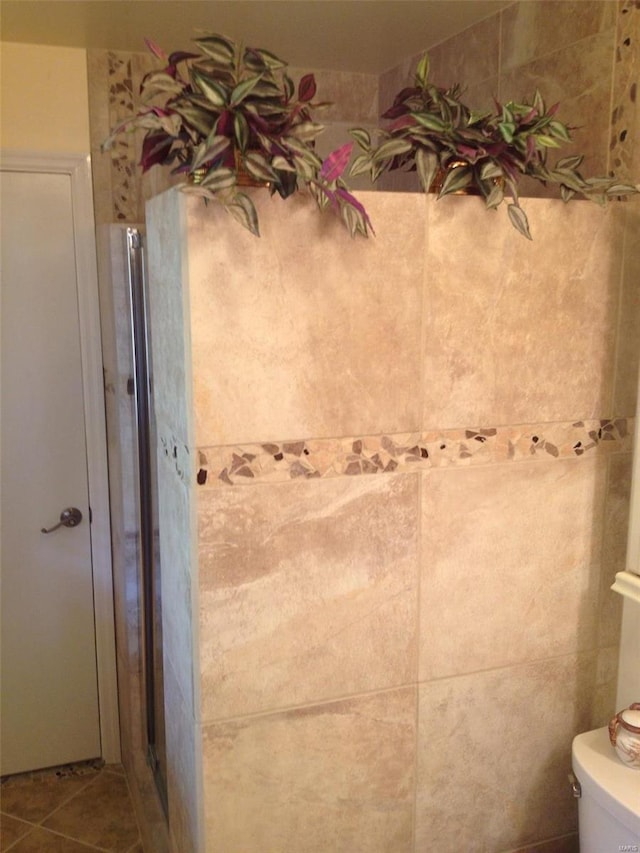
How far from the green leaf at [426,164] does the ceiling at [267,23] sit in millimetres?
736

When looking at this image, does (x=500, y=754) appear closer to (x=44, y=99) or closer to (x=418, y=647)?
(x=418, y=647)

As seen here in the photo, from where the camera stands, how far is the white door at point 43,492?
90.3 inches

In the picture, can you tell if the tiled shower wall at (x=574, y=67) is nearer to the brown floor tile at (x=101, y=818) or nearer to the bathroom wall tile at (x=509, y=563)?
the bathroom wall tile at (x=509, y=563)

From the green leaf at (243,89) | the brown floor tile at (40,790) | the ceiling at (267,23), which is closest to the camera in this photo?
the green leaf at (243,89)

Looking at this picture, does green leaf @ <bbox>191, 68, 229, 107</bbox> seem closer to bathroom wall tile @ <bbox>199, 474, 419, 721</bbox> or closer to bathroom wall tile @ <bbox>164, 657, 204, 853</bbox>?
bathroom wall tile @ <bbox>199, 474, 419, 721</bbox>

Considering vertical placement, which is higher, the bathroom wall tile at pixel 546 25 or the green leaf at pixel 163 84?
the bathroom wall tile at pixel 546 25

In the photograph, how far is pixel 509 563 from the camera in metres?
1.40

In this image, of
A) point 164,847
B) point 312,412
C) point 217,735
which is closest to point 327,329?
point 312,412

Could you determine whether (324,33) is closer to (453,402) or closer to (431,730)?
(453,402)

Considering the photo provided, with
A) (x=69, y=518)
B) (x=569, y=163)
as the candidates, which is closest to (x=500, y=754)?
(x=569, y=163)

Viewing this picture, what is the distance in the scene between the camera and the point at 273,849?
1313 mm

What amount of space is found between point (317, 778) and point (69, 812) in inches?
57.0

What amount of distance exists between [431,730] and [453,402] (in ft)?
1.99

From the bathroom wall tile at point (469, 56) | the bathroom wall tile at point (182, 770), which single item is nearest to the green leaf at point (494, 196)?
the bathroom wall tile at point (469, 56)
